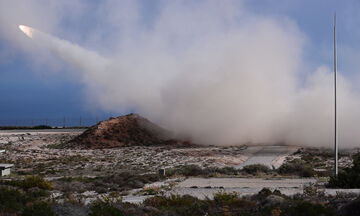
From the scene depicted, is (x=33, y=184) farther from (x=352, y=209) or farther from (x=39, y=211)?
(x=352, y=209)

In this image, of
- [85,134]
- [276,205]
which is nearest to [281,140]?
[85,134]

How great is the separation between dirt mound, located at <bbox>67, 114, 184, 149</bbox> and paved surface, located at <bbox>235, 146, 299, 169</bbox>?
22.8 ft

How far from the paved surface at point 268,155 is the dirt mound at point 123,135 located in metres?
6.94

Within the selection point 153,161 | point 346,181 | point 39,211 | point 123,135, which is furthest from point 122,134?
point 39,211

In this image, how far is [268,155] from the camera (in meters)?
28.9

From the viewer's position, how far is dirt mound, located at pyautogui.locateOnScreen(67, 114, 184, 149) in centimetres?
3578

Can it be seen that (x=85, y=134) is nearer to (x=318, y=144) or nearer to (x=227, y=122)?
(x=227, y=122)

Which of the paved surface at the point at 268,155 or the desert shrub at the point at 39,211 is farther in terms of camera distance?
the paved surface at the point at 268,155

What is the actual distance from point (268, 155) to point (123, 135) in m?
12.7

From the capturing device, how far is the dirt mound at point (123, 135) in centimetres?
3578

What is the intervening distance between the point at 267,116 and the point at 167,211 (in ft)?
84.2

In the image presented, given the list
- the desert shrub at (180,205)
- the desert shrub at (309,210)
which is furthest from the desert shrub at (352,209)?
the desert shrub at (180,205)

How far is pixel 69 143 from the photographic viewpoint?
121 ft

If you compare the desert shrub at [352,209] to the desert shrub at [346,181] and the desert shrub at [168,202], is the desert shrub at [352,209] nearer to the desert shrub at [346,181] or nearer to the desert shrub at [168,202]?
the desert shrub at [168,202]
